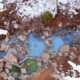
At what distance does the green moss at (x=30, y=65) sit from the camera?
446 cm

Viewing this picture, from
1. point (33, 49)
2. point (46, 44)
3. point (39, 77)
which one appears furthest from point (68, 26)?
point (39, 77)

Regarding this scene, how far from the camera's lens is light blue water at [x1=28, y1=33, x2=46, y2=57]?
4.48 meters

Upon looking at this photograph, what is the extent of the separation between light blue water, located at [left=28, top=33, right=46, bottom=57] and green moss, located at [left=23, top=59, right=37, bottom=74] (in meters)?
0.14

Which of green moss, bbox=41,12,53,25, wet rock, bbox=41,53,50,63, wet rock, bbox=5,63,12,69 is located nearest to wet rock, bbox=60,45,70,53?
wet rock, bbox=41,53,50,63

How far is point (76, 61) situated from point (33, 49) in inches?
36.2

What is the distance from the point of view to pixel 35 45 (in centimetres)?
452

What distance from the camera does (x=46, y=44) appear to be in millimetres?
4492

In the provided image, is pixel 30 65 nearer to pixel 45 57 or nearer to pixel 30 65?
pixel 30 65

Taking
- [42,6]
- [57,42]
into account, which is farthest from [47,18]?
[57,42]

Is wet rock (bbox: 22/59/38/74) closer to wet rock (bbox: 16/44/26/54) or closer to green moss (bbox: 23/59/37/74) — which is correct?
green moss (bbox: 23/59/37/74)

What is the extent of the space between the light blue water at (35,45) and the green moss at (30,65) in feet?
0.46

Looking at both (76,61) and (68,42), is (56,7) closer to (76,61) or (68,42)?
(68,42)

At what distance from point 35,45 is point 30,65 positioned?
17.0 inches

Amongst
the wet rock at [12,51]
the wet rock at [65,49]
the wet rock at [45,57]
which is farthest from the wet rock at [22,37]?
the wet rock at [65,49]
